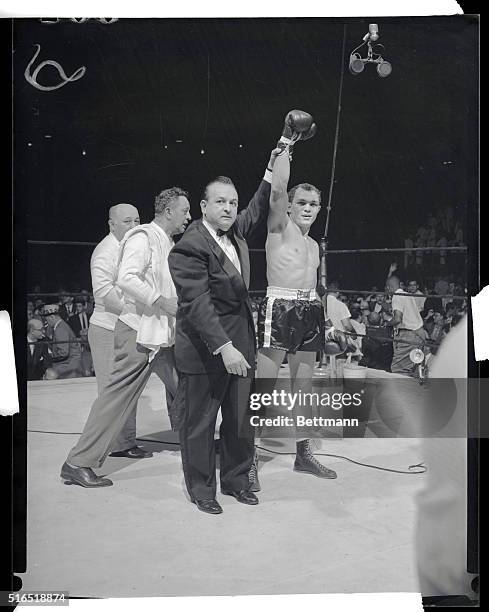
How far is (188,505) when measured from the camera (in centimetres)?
208

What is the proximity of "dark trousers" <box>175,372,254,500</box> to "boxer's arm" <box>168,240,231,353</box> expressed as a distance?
124mm

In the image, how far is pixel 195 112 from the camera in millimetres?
2043

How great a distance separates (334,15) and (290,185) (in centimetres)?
51

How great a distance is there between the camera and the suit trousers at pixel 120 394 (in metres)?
2.08

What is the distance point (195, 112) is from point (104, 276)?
55 centimetres

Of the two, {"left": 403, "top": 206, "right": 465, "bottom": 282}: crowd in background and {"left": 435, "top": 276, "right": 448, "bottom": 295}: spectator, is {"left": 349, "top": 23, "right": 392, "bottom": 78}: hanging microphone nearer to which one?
{"left": 403, "top": 206, "right": 465, "bottom": 282}: crowd in background

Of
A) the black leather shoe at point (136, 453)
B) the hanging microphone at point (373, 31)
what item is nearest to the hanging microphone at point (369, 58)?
the hanging microphone at point (373, 31)

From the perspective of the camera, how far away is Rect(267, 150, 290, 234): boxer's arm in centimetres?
205

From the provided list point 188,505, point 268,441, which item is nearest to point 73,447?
point 188,505

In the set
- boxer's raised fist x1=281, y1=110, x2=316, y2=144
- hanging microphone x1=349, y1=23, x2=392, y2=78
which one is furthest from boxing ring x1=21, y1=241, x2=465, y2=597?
hanging microphone x1=349, y1=23, x2=392, y2=78

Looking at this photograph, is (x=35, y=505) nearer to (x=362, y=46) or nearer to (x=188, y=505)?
(x=188, y=505)

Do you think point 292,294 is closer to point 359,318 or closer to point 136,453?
point 359,318

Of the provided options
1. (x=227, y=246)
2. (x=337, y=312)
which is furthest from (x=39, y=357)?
(x=337, y=312)

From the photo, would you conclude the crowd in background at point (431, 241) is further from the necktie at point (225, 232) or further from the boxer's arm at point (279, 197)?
the necktie at point (225, 232)
